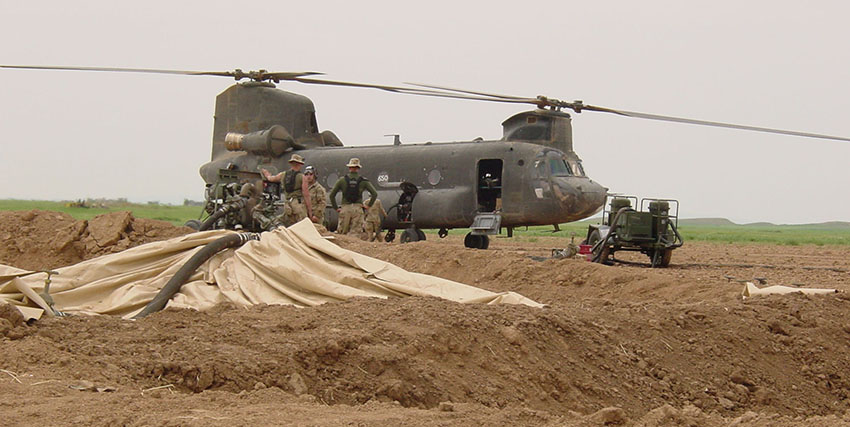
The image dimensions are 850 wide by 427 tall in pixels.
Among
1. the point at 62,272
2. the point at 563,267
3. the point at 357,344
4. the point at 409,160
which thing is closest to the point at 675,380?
the point at 357,344

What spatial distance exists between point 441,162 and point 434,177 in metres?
0.34

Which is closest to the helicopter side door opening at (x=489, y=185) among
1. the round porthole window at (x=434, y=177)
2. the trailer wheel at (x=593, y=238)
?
the round porthole window at (x=434, y=177)

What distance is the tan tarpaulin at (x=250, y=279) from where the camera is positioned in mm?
8805

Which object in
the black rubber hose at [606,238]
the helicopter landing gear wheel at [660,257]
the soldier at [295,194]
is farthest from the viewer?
the helicopter landing gear wheel at [660,257]

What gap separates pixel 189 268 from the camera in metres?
9.41

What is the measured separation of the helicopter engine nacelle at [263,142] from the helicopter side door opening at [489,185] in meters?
4.52

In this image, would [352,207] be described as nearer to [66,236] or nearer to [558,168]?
[558,168]

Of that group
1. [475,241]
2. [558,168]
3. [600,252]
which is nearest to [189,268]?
[600,252]

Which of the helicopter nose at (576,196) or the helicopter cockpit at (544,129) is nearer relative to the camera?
the helicopter nose at (576,196)

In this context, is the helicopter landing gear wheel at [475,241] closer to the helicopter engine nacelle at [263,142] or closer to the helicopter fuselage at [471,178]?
the helicopter fuselage at [471,178]

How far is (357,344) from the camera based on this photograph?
6.23m

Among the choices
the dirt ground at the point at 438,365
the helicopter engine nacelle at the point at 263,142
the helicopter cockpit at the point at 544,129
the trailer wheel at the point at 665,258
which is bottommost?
the dirt ground at the point at 438,365

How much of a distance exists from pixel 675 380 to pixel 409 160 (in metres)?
13.4

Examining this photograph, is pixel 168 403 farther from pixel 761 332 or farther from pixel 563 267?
pixel 563 267
